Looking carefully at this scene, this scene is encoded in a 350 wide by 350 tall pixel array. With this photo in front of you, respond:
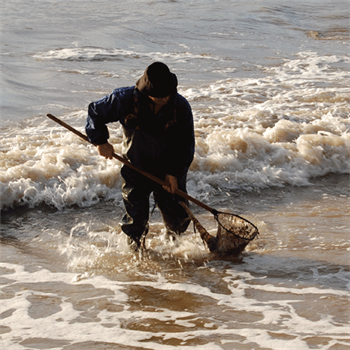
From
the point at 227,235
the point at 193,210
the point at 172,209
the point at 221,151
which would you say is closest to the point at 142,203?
the point at 172,209

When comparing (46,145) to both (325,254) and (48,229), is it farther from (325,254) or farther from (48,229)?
(325,254)

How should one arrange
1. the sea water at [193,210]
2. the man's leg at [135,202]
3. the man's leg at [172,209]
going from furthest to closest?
the man's leg at [172,209]
the man's leg at [135,202]
the sea water at [193,210]

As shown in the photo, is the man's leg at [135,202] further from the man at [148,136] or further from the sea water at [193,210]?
the sea water at [193,210]

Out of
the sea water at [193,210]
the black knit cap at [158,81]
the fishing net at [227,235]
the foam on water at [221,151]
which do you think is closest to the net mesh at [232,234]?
the fishing net at [227,235]

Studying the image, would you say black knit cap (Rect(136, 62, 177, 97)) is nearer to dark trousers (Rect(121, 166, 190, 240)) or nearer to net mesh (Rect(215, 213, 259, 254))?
dark trousers (Rect(121, 166, 190, 240))

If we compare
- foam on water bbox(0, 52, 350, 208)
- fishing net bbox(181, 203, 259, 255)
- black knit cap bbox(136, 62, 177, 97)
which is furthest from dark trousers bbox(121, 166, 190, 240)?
foam on water bbox(0, 52, 350, 208)

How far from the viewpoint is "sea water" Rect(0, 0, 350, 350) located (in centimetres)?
328

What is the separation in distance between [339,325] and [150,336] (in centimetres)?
119

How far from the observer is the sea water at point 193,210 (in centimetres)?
328

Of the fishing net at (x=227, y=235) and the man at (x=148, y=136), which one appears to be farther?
the fishing net at (x=227, y=235)

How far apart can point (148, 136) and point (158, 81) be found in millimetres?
528

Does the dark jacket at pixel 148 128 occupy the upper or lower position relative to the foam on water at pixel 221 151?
upper

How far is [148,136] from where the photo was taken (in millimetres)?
3838

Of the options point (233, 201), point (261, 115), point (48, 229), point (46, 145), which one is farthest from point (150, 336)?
point (261, 115)
